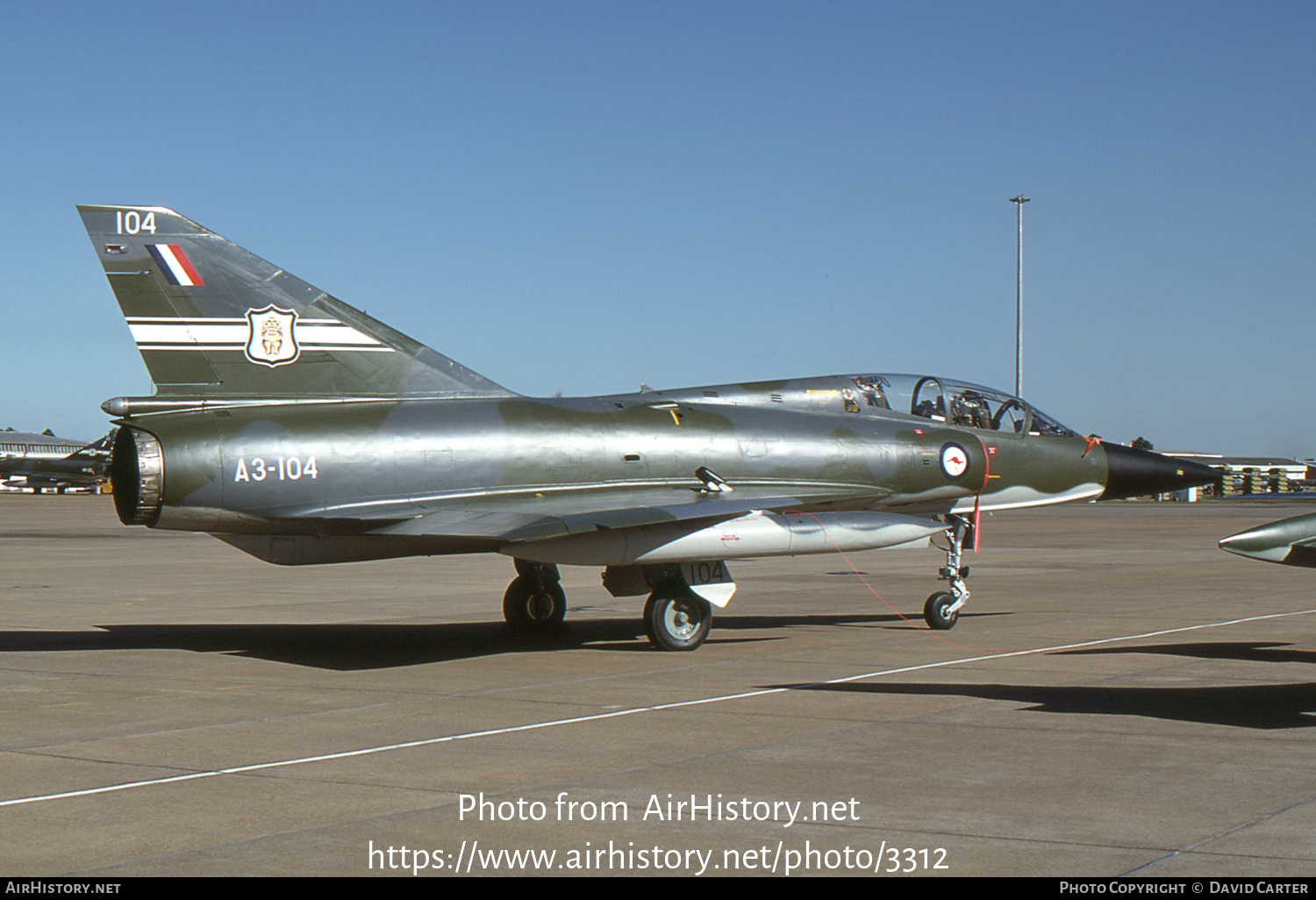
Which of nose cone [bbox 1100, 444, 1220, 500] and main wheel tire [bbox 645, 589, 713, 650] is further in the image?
nose cone [bbox 1100, 444, 1220, 500]

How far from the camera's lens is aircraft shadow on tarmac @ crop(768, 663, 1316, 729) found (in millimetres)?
8742

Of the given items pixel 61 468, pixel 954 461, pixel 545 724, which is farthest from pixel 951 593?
pixel 61 468

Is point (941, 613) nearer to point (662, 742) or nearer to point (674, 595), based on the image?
point (674, 595)

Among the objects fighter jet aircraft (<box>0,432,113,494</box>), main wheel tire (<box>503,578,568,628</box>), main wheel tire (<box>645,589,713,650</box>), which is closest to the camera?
main wheel tire (<box>645,589,713,650</box>)

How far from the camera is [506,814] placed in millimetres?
6219

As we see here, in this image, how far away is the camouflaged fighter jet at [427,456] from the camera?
1182 centimetres

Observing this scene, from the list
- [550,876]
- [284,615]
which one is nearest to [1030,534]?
[284,615]

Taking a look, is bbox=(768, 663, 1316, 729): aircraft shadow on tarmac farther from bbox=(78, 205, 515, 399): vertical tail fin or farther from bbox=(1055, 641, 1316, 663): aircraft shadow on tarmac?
bbox=(78, 205, 515, 399): vertical tail fin

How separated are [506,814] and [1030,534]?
119ft

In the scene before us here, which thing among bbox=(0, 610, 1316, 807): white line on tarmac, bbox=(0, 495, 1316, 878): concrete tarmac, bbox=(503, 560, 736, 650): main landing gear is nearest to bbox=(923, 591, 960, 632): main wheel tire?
bbox=(0, 495, 1316, 878): concrete tarmac

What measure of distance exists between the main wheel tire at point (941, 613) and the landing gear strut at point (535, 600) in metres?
4.22

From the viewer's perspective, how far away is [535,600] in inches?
594

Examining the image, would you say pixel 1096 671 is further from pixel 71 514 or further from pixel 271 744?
pixel 71 514

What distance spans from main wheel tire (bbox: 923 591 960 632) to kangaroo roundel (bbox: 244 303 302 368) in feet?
24.3
